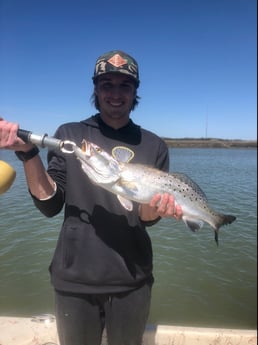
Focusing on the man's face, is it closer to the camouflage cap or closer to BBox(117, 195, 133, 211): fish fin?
the camouflage cap

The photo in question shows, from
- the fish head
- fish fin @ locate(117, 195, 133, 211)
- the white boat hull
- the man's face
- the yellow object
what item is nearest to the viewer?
the yellow object

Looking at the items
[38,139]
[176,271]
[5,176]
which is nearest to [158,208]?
[38,139]

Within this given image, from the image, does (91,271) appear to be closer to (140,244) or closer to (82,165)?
(140,244)

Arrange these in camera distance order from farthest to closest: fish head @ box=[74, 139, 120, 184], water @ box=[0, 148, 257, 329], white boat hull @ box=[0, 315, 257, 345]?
water @ box=[0, 148, 257, 329] < white boat hull @ box=[0, 315, 257, 345] < fish head @ box=[74, 139, 120, 184]

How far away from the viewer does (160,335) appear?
4.78 m

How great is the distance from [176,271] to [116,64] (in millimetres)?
7985

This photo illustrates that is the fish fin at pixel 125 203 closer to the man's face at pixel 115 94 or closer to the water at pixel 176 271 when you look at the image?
the man's face at pixel 115 94

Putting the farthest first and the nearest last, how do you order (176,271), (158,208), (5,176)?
(176,271) < (158,208) < (5,176)

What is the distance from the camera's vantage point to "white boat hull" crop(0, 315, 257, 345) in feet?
15.5

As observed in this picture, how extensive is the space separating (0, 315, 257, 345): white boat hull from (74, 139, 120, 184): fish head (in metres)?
2.73

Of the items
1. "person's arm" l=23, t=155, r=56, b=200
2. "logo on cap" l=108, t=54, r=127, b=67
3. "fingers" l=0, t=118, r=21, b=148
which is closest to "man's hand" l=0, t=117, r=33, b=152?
"fingers" l=0, t=118, r=21, b=148

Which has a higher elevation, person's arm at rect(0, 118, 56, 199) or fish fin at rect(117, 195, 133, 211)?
person's arm at rect(0, 118, 56, 199)

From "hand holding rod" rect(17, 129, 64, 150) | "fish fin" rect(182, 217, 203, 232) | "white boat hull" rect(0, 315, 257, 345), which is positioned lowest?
"white boat hull" rect(0, 315, 257, 345)

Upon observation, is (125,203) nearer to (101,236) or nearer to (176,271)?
(101,236)
